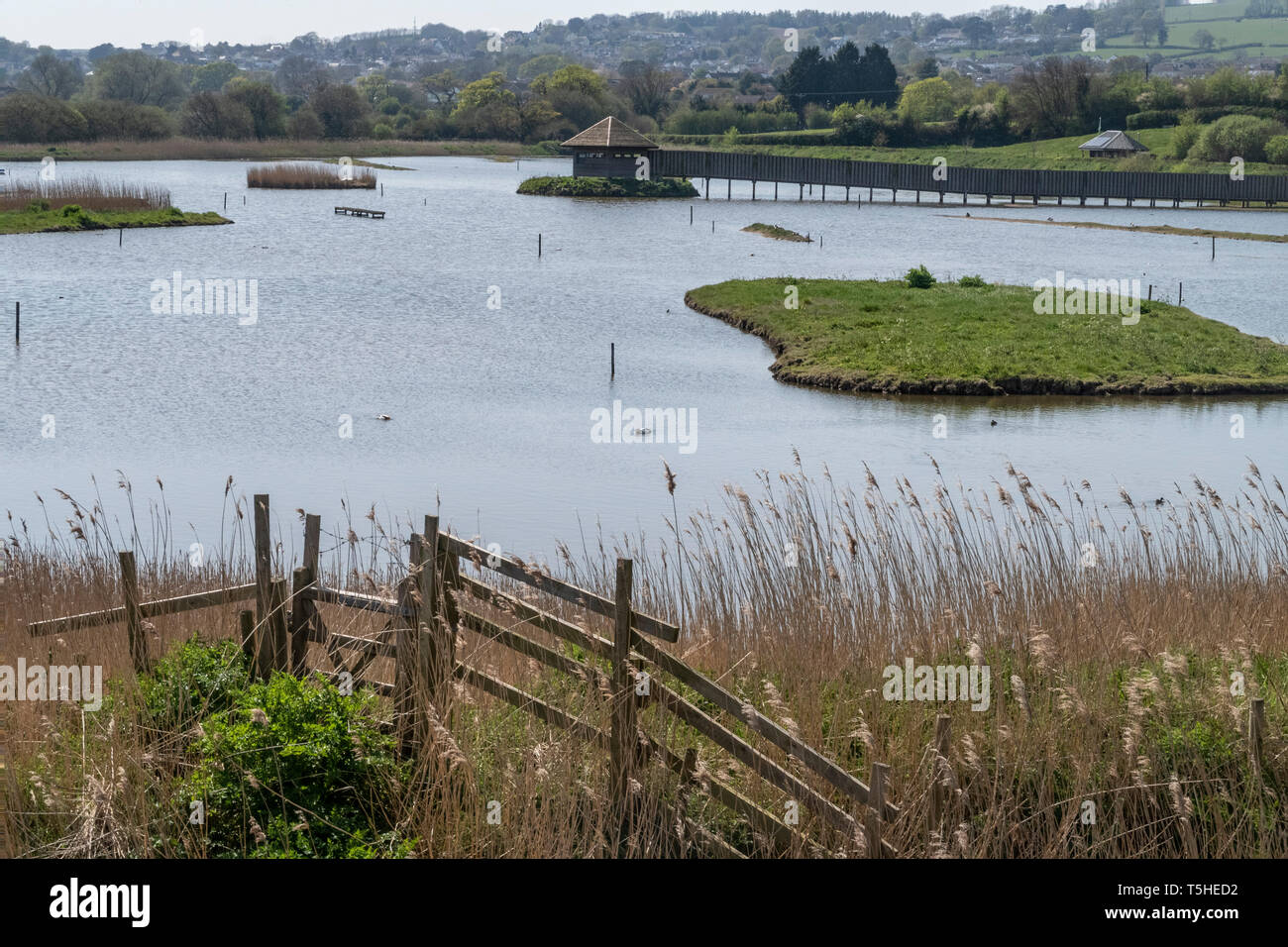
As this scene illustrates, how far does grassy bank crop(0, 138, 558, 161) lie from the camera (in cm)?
10319

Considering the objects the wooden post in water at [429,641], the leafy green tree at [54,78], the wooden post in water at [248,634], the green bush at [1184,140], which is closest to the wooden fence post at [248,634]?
the wooden post in water at [248,634]

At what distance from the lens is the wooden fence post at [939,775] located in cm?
529

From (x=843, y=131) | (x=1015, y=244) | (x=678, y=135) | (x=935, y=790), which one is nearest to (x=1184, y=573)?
(x=935, y=790)

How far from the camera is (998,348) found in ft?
96.4

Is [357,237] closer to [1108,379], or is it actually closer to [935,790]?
[1108,379]

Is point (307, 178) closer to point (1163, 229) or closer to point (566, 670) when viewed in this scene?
point (1163, 229)

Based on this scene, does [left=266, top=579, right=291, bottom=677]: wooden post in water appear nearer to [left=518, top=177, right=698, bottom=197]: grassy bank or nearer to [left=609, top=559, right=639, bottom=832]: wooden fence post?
[left=609, top=559, right=639, bottom=832]: wooden fence post

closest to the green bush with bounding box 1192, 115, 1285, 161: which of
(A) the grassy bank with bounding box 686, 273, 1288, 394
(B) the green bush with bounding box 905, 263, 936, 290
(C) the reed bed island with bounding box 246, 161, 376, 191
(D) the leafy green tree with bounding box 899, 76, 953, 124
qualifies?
(D) the leafy green tree with bounding box 899, 76, 953, 124

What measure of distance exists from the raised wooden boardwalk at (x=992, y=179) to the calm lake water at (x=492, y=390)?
1065 inches

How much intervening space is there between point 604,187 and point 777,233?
88.5 feet

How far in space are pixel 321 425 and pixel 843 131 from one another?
10604cm

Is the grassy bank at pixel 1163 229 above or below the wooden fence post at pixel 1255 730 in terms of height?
above

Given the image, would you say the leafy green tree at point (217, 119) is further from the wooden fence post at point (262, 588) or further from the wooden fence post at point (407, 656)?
the wooden fence post at point (407, 656)

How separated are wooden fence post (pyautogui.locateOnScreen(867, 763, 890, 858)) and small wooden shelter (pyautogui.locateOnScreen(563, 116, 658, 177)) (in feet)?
281
